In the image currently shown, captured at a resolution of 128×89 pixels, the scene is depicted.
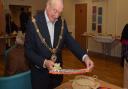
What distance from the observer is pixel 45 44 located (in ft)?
5.14

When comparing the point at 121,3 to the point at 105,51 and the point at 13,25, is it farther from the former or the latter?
the point at 13,25

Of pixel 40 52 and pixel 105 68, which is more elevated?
pixel 40 52

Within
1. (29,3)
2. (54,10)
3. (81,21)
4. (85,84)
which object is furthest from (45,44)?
(29,3)

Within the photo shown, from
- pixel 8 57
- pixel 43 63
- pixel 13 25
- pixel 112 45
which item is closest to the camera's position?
pixel 43 63

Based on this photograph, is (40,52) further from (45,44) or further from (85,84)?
(85,84)

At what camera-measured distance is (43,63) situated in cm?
146

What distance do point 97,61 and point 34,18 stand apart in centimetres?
456


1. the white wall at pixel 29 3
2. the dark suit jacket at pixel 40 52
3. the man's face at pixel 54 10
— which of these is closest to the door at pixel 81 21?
the white wall at pixel 29 3

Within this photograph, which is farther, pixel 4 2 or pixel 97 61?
pixel 4 2

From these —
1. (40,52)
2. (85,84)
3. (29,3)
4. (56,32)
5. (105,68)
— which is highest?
(29,3)

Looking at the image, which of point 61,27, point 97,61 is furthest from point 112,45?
point 61,27

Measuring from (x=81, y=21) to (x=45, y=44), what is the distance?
612cm

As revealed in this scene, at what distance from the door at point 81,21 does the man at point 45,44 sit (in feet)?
19.2

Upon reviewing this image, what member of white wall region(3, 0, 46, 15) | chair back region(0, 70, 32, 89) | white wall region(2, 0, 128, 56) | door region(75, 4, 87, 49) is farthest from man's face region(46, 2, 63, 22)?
door region(75, 4, 87, 49)
